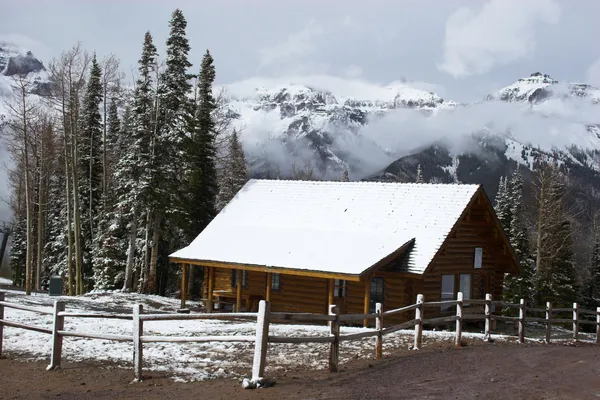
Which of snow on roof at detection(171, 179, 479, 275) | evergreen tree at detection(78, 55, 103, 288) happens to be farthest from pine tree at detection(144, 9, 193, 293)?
evergreen tree at detection(78, 55, 103, 288)

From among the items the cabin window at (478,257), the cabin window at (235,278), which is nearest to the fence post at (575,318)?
the cabin window at (478,257)

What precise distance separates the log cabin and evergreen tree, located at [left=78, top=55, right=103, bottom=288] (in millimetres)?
19133

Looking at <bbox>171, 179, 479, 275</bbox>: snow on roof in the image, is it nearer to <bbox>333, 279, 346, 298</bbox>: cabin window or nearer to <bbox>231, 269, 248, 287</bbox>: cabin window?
<bbox>231, 269, 248, 287</bbox>: cabin window

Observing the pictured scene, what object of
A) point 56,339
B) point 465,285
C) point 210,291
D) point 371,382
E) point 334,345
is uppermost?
point 465,285

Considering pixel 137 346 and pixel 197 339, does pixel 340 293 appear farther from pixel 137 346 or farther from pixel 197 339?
pixel 137 346

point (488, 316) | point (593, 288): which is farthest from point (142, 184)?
point (593, 288)

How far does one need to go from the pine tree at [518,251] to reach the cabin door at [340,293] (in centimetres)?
1616

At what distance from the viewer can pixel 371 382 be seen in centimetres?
1197

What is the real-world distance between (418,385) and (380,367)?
1.98 metres

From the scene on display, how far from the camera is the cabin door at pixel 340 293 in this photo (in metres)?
28.2

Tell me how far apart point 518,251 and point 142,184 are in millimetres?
29297

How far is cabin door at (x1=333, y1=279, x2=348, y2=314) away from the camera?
92.4 feet

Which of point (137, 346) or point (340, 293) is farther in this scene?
point (340, 293)

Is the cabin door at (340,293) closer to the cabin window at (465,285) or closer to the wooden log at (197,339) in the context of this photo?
the cabin window at (465,285)
